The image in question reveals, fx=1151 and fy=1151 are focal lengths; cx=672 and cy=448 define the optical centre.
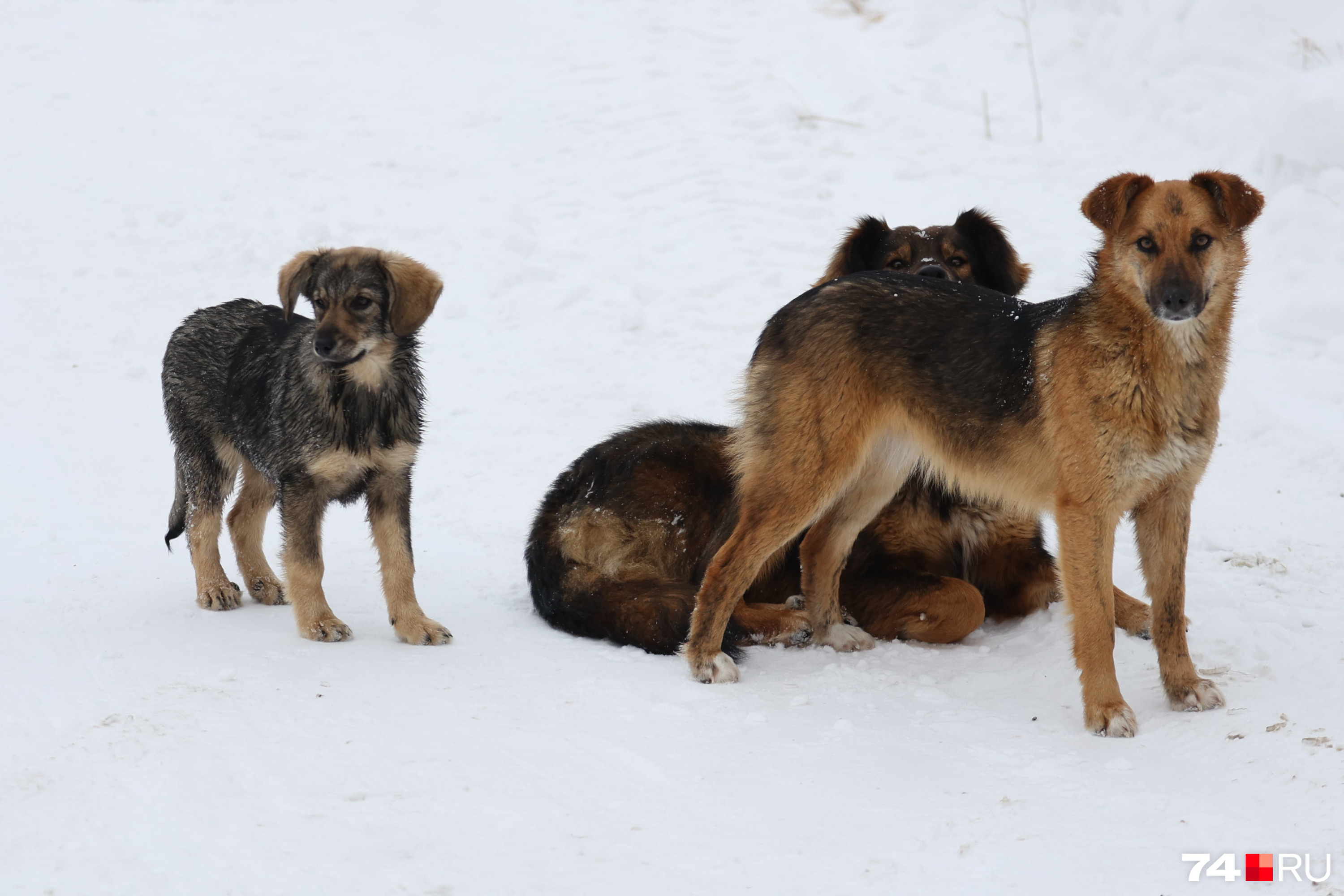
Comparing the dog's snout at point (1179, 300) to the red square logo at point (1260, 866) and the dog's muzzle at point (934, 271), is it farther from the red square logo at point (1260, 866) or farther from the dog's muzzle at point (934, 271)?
the dog's muzzle at point (934, 271)

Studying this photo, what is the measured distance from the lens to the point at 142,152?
39.1ft

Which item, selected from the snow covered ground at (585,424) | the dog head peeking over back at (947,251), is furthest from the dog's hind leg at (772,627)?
the dog head peeking over back at (947,251)

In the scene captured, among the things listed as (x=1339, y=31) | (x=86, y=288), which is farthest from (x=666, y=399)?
(x=1339, y=31)

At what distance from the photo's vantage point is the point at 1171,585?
4250mm

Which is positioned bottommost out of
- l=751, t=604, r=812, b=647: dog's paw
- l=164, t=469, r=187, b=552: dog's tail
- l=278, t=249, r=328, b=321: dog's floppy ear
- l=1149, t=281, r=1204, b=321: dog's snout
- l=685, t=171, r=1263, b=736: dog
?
l=751, t=604, r=812, b=647: dog's paw

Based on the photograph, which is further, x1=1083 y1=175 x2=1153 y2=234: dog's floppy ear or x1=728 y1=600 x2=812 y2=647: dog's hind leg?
x1=728 y1=600 x2=812 y2=647: dog's hind leg

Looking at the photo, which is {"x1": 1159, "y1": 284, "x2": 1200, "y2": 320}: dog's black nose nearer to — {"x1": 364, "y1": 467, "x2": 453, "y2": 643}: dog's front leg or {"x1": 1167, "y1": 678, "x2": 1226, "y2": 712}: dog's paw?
{"x1": 1167, "y1": 678, "x2": 1226, "y2": 712}: dog's paw

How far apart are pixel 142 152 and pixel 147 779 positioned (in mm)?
10217

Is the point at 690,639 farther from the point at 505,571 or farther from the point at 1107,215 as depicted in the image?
the point at 1107,215

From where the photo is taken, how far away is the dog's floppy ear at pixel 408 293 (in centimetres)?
511

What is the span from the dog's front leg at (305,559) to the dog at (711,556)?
0.99 m

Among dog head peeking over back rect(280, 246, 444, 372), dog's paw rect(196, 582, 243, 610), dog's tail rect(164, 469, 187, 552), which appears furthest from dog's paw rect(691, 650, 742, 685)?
dog's tail rect(164, 469, 187, 552)

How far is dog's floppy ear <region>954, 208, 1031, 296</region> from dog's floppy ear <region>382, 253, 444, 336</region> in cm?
297

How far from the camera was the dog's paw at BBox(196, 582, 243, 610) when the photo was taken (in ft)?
17.8
